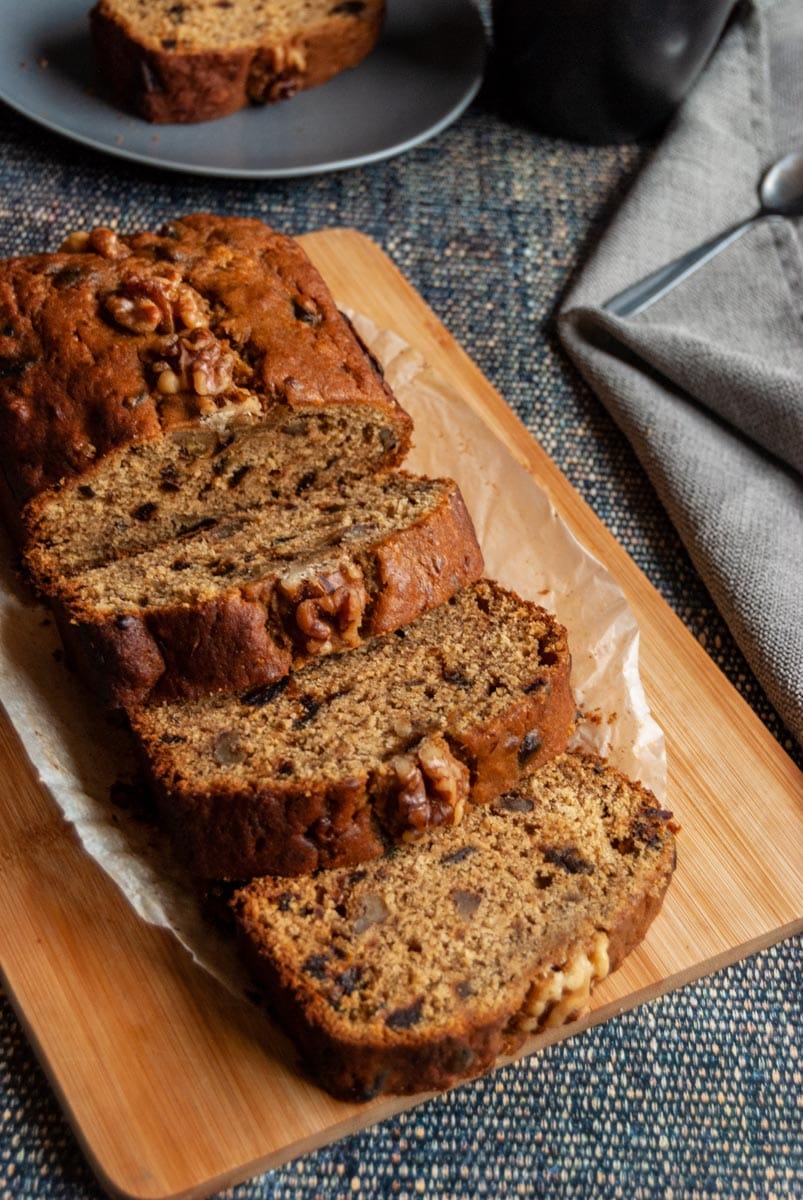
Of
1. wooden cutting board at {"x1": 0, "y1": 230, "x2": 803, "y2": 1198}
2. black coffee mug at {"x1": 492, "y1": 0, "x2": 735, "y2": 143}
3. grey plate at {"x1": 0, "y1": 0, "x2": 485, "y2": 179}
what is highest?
black coffee mug at {"x1": 492, "y1": 0, "x2": 735, "y2": 143}

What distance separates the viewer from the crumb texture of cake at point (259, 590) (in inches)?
101

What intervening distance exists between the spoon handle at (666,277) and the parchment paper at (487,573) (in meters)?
0.77

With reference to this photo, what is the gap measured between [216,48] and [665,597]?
6.93 ft

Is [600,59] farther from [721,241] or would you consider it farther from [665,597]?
[665,597]

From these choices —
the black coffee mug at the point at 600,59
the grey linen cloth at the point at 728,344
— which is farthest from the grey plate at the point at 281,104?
the grey linen cloth at the point at 728,344

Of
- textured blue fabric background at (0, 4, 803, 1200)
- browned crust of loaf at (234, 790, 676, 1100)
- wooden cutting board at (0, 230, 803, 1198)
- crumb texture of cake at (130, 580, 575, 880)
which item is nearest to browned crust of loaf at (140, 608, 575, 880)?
crumb texture of cake at (130, 580, 575, 880)

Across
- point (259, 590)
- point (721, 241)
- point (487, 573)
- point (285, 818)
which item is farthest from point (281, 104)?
point (285, 818)

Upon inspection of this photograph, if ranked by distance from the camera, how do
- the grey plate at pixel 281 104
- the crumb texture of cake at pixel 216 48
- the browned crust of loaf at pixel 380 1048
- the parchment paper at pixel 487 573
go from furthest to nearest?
the grey plate at pixel 281 104 → the crumb texture of cake at pixel 216 48 → the parchment paper at pixel 487 573 → the browned crust of loaf at pixel 380 1048

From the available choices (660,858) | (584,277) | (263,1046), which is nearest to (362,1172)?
(263,1046)

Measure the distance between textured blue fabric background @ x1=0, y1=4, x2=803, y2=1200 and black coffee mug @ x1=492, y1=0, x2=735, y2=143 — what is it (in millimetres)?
93

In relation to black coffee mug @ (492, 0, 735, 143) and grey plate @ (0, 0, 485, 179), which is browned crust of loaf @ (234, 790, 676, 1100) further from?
black coffee mug @ (492, 0, 735, 143)

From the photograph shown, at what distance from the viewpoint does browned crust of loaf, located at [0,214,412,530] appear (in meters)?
2.78

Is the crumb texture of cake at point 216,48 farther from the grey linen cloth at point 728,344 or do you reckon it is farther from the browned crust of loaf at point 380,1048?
the browned crust of loaf at point 380,1048

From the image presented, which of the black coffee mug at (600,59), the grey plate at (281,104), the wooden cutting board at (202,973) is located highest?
the black coffee mug at (600,59)
